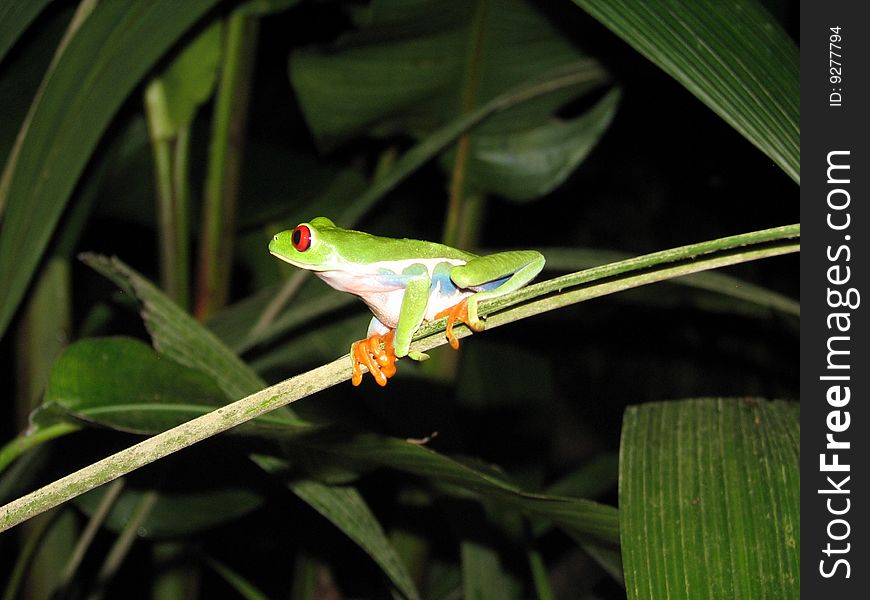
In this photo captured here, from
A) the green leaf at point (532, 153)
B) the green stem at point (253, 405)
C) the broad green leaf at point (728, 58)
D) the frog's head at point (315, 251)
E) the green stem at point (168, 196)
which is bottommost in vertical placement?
the green stem at point (253, 405)

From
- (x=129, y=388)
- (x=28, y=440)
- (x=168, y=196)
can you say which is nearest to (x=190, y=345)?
(x=129, y=388)

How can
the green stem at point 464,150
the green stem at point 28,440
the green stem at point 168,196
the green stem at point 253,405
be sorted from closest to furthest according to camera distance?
the green stem at point 253,405 → the green stem at point 28,440 → the green stem at point 168,196 → the green stem at point 464,150

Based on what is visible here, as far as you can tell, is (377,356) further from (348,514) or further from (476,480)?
(348,514)

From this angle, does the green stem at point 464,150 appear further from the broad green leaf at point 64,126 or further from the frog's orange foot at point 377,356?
the frog's orange foot at point 377,356

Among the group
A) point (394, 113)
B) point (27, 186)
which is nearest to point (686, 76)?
point (27, 186)

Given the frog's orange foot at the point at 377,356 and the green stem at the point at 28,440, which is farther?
the green stem at the point at 28,440

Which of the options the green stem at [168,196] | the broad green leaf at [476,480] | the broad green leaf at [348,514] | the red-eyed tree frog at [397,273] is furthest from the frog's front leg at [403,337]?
the green stem at [168,196]

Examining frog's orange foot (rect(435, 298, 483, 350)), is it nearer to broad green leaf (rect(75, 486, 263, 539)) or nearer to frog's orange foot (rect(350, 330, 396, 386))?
frog's orange foot (rect(350, 330, 396, 386))

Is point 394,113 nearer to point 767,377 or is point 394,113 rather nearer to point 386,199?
point 386,199
